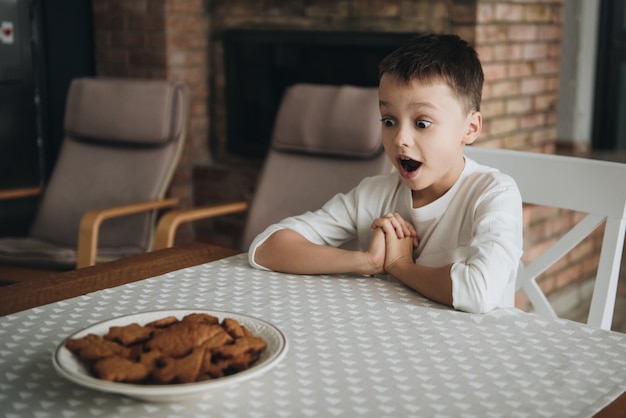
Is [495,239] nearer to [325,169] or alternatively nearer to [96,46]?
[325,169]

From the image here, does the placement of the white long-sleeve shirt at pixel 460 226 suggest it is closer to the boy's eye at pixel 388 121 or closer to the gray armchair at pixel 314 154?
the boy's eye at pixel 388 121

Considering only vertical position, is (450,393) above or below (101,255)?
above

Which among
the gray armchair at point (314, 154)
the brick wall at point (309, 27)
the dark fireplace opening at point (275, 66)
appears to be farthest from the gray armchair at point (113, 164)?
the dark fireplace opening at point (275, 66)

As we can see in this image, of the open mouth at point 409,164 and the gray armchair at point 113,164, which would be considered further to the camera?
the gray armchair at point 113,164

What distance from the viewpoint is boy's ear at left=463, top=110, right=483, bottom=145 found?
1495 mm

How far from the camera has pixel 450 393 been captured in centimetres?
91

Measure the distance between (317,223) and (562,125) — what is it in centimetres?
219

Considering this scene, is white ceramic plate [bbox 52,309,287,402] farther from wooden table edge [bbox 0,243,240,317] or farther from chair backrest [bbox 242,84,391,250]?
chair backrest [bbox 242,84,391,250]

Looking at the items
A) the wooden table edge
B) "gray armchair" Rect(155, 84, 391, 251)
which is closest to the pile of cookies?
the wooden table edge

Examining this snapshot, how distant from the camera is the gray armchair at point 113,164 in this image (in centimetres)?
283

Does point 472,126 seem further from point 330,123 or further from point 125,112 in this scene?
point 125,112

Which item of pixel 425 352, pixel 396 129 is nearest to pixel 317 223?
pixel 396 129

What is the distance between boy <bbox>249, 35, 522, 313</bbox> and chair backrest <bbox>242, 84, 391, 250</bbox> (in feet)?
2.98

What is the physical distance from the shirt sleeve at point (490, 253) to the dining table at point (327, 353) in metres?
0.03
